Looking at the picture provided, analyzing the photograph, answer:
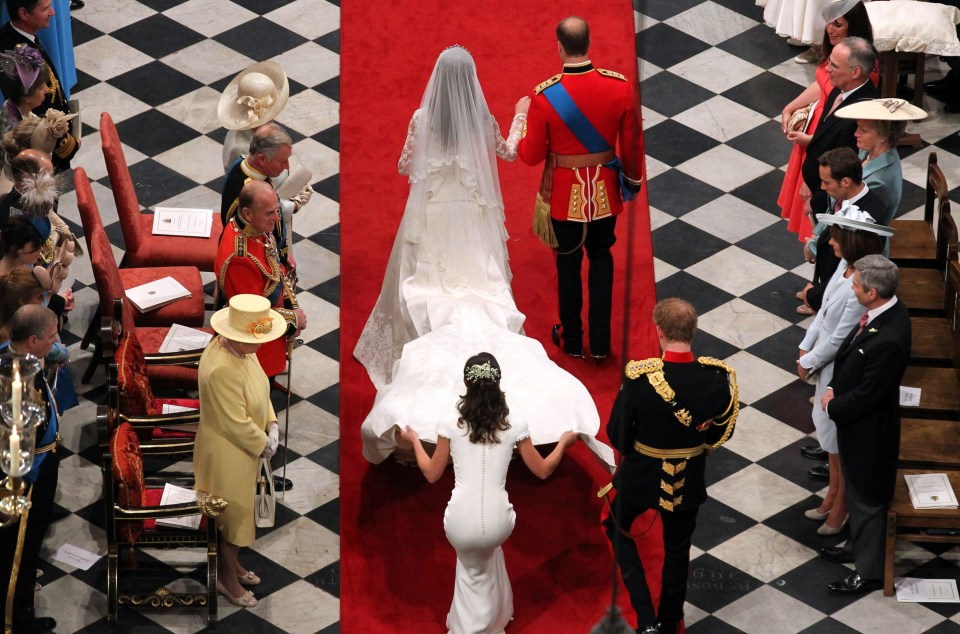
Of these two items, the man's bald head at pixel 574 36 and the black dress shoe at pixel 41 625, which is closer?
the black dress shoe at pixel 41 625

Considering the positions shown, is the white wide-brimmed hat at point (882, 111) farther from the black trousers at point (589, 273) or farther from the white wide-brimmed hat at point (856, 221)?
the black trousers at point (589, 273)

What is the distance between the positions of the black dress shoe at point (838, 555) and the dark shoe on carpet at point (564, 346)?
5.94 ft

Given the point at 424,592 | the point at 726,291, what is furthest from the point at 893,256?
the point at 424,592

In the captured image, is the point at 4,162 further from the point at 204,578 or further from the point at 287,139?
the point at 204,578

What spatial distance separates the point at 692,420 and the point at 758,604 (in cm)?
142

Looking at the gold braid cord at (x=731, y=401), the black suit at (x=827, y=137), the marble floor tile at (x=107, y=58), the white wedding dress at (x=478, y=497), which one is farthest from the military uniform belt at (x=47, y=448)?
the marble floor tile at (x=107, y=58)

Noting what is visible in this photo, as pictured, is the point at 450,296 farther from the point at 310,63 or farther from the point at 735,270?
the point at 310,63

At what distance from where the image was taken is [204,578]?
7.71 meters

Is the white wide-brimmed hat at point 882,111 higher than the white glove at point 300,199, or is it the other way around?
the white wide-brimmed hat at point 882,111

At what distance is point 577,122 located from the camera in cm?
824

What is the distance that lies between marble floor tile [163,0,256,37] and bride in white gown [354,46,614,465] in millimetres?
3565

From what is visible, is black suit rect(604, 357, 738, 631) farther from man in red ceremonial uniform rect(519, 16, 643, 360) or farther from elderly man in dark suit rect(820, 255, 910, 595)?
man in red ceremonial uniform rect(519, 16, 643, 360)

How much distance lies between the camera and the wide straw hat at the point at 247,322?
22.7ft

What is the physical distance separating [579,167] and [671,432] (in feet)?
6.85
